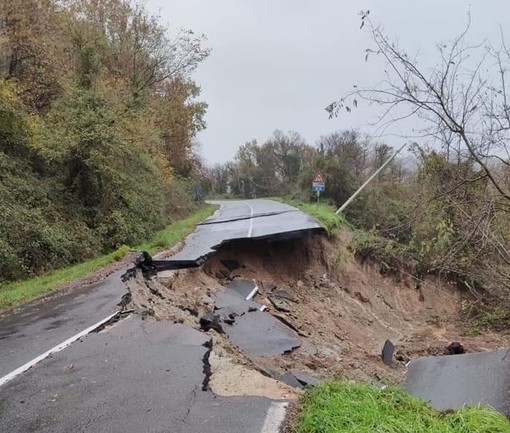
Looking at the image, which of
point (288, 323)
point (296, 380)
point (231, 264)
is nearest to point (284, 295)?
point (231, 264)

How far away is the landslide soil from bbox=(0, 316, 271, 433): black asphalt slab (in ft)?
1.37

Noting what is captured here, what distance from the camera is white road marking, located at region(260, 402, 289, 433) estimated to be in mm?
3999

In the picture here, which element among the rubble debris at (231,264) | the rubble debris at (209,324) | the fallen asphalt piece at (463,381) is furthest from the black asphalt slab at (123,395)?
the rubble debris at (231,264)

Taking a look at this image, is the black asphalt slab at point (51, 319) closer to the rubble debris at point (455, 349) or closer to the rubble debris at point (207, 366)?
the rubble debris at point (207, 366)

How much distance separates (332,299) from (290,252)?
96.3 inches

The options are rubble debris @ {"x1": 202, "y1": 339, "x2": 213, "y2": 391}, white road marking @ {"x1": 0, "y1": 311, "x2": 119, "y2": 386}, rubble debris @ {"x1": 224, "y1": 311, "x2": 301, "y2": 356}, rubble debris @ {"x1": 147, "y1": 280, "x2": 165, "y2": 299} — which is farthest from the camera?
rubble debris @ {"x1": 147, "y1": 280, "x2": 165, "y2": 299}

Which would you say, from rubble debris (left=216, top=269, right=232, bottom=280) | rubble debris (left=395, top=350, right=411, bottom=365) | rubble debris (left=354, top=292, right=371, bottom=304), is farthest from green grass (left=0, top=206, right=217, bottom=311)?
rubble debris (left=395, top=350, right=411, bottom=365)

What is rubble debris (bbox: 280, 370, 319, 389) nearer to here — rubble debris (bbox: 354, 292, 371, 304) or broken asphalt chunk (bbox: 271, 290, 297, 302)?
broken asphalt chunk (bbox: 271, 290, 297, 302)

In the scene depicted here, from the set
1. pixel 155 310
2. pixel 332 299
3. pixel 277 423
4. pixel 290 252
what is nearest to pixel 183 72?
pixel 290 252

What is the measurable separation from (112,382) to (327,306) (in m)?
10.8

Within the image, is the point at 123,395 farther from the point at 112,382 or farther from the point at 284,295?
the point at 284,295

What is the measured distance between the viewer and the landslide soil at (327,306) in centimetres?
882

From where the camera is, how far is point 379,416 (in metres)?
4.05

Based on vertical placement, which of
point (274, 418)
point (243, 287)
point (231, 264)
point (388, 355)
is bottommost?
point (388, 355)
